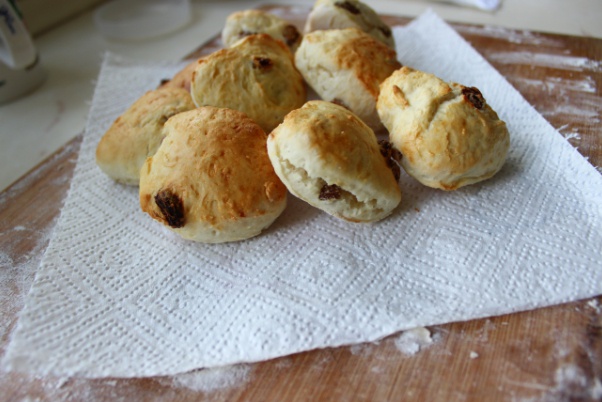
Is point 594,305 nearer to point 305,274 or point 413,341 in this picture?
point 413,341

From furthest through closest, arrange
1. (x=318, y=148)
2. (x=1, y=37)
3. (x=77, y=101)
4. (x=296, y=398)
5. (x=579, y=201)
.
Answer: (x=77, y=101)
(x=1, y=37)
(x=579, y=201)
(x=318, y=148)
(x=296, y=398)

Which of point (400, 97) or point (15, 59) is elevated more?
point (15, 59)

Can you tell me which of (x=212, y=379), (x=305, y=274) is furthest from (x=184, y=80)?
(x=212, y=379)

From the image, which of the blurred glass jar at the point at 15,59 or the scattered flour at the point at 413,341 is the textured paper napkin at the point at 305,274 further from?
the blurred glass jar at the point at 15,59

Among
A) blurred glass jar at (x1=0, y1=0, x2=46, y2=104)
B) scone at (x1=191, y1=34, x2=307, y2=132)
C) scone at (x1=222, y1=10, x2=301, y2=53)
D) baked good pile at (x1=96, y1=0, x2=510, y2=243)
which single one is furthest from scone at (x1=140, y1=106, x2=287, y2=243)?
blurred glass jar at (x1=0, y1=0, x2=46, y2=104)

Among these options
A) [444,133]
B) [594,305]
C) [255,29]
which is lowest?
[594,305]

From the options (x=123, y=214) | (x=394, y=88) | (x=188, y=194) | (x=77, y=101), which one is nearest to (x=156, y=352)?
(x=188, y=194)

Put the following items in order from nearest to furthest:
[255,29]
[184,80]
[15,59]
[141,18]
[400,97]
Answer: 1. [400,97]
2. [184,80]
3. [255,29]
4. [15,59]
5. [141,18]

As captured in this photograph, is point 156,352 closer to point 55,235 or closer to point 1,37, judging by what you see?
point 55,235
